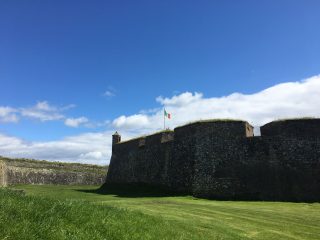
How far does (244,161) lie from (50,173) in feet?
94.2

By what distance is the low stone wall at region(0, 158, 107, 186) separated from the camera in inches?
1693

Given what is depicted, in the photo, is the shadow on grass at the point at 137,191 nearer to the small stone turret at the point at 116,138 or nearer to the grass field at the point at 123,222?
the small stone turret at the point at 116,138

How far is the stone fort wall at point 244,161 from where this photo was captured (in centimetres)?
2553

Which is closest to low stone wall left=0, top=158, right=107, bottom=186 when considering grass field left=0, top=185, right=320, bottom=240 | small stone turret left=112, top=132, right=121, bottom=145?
small stone turret left=112, top=132, right=121, bottom=145

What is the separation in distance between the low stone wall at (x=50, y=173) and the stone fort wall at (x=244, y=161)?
18.1m

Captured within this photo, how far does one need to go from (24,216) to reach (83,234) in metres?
1.24

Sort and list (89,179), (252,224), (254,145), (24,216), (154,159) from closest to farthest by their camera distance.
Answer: (24,216), (252,224), (254,145), (154,159), (89,179)

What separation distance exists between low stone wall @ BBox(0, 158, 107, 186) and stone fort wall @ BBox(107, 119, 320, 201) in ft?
59.5

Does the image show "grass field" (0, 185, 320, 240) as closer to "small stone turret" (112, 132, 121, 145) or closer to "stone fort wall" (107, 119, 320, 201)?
"stone fort wall" (107, 119, 320, 201)

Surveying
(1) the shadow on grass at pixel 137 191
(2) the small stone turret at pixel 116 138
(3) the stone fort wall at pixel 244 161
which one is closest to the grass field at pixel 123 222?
(3) the stone fort wall at pixel 244 161

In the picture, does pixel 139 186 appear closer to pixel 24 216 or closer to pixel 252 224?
pixel 252 224

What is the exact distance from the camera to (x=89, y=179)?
51188 millimetres

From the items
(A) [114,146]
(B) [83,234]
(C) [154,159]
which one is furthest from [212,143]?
(B) [83,234]

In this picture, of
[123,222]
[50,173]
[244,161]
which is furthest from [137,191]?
[123,222]
